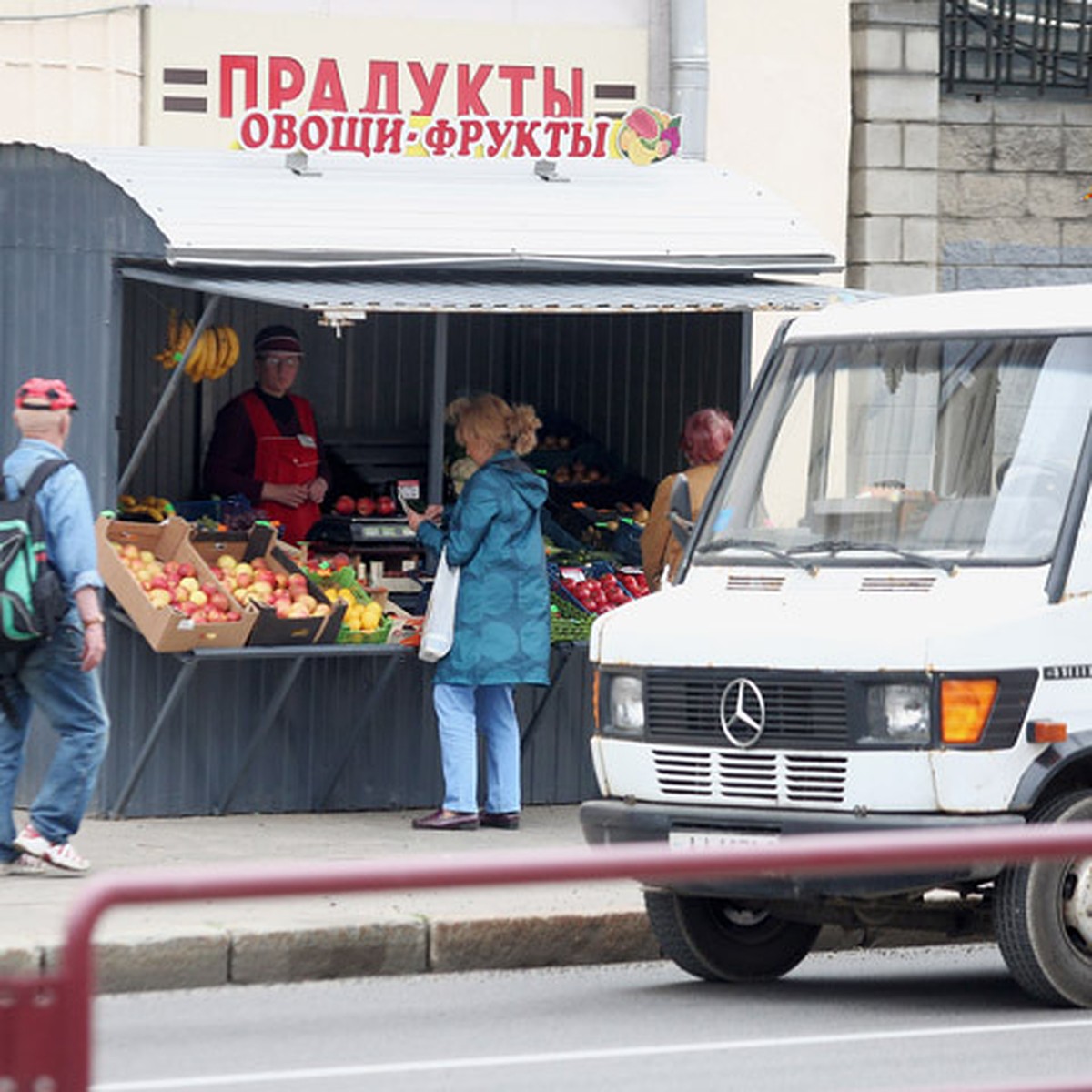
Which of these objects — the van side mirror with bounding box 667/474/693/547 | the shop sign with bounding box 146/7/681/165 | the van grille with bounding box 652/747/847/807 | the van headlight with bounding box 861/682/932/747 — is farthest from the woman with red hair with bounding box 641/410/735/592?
the van headlight with bounding box 861/682/932/747

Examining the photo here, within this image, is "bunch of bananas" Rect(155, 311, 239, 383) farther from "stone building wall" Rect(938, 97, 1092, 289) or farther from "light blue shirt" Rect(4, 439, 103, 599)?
"stone building wall" Rect(938, 97, 1092, 289)

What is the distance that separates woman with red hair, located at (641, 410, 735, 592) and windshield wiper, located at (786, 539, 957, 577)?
278 centimetres

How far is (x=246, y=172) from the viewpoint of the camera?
1305cm

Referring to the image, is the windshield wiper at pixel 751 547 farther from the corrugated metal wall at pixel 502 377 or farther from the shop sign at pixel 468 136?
the shop sign at pixel 468 136

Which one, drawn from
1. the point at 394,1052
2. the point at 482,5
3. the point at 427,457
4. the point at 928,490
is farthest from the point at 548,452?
the point at 394,1052

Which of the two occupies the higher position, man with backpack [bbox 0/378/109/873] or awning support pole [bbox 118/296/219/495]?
awning support pole [bbox 118/296/219/495]

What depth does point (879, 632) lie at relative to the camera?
909cm

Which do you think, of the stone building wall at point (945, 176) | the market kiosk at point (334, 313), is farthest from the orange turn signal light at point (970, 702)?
the stone building wall at point (945, 176)

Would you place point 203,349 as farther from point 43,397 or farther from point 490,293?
point 43,397

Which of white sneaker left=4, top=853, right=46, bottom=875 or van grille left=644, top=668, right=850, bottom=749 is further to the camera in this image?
white sneaker left=4, top=853, right=46, bottom=875

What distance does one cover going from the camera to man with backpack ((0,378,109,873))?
10.4 metres

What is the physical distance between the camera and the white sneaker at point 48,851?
1074cm

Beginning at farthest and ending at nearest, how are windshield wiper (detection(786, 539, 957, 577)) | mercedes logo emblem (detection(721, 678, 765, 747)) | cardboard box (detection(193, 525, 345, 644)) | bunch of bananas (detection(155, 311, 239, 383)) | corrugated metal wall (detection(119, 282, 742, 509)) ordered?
1. corrugated metal wall (detection(119, 282, 742, 509))
2. bunch of bananas (detection(155, 311, 239, 383))
3. cardboard box (detection(193, 525, 345, 644))
4. windshield wiper (detection(786, 539, 957, 577))
5. mercedes logo emblem (detection(721, 678, 765, 747))

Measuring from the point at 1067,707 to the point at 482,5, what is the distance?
8.00 metres
